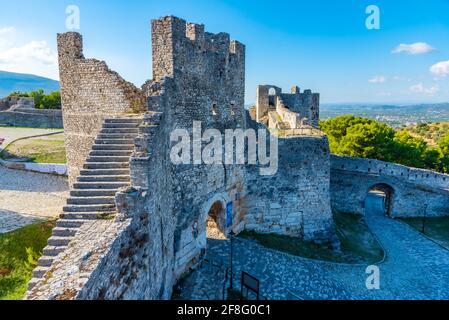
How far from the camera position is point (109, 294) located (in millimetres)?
5496

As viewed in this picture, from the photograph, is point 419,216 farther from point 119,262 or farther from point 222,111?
point 119,262

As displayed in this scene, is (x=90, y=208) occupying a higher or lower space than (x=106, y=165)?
lower

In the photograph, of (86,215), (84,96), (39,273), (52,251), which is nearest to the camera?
(39,273)

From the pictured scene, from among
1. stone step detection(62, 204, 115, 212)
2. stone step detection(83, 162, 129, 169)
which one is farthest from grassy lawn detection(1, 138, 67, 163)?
stone step detection(62, 204, 115, 212)

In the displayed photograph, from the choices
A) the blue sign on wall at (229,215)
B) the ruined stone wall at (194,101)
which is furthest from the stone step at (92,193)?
the blue sign on wall at (229,215)

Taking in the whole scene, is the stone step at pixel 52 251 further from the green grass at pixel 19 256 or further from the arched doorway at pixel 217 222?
the arched doorway at pixel 217 222

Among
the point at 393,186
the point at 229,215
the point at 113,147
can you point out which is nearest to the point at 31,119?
the point at 229,215

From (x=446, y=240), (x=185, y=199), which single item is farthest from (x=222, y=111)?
(x=446, y=240)

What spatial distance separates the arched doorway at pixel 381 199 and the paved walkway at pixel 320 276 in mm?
6657

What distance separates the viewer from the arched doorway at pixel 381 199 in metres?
24.0

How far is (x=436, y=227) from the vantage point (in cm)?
2233

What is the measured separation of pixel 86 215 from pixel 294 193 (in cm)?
1133

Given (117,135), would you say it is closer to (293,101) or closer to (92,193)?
(92,193)

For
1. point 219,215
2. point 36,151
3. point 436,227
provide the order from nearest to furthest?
point 219,215 → point 36,151 → point 436,227
